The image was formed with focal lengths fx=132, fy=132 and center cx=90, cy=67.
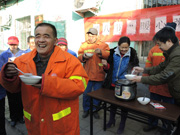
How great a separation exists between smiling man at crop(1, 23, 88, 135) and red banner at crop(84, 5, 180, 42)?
3157 mm

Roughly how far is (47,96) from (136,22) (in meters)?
3.57

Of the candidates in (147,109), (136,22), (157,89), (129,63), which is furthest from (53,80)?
(136,22)

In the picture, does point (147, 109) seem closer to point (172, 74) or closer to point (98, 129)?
point (172, 74)

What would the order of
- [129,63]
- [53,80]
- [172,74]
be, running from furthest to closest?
[129,63] < [172,74] < [53,80]

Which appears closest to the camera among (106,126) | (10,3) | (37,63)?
A: (37,63)

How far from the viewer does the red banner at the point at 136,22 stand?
3.39m

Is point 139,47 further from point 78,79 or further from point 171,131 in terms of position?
point 78,79

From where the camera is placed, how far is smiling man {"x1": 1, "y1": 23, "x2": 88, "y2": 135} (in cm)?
120

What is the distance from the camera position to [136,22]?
3875 millimetres

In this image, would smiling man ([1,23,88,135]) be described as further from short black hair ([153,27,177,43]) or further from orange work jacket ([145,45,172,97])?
orange work jacket ([145,45,172,97])

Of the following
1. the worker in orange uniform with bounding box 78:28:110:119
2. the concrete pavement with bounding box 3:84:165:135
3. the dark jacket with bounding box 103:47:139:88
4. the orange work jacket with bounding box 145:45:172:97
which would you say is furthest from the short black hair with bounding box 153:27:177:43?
the concrete pavement with bounding box 3:84:165:135

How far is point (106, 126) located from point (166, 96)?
4.26 feet

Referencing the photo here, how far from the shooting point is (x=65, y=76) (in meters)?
1.30

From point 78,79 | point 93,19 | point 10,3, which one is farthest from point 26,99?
point 10,3
